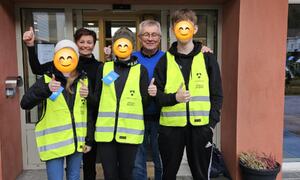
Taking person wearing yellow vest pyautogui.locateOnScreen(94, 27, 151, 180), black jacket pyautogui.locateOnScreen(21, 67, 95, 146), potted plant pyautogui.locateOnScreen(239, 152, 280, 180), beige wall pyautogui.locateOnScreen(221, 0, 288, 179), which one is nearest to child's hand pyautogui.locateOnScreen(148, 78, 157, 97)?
person wearing yellow vest pyautogui.locateOnScreen(94, 27, 151, 180)

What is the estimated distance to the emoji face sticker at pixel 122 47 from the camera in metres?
2.33

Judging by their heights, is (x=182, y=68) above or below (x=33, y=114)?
above

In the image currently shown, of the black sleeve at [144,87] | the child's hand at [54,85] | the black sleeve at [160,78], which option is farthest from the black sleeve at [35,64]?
the black sleeve at [160,78]

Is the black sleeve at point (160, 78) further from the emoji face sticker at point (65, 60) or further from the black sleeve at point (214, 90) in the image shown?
the emoji face sticker at point (65, 60)

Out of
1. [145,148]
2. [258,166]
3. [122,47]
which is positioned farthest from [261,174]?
[122,47]

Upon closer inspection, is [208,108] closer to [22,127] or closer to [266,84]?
[266,84]

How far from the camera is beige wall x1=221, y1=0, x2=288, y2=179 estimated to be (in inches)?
132

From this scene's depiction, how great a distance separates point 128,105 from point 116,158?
43 centimetres

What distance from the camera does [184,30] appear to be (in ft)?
7.73

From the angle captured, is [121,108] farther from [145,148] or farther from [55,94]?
[145,148]

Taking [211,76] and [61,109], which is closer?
[61,109]

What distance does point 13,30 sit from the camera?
3676mm

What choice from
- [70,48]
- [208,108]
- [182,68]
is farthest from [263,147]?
[70,48]

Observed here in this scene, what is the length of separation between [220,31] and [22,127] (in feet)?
8.91
